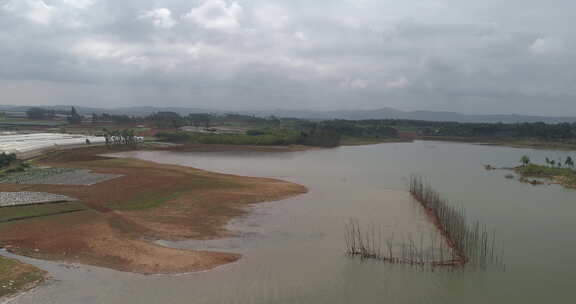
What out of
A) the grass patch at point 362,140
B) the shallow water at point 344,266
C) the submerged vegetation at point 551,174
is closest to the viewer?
the shallow water at point 344,266

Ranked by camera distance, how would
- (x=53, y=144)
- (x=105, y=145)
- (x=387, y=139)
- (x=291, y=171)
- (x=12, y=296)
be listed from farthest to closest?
(x=387, y=139) < (x=105, y=145) < (x=53, y=144) < (x=291, y=171) < (x=12, y=296)

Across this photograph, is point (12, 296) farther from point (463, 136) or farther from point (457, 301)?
Answer: point (463, 136)

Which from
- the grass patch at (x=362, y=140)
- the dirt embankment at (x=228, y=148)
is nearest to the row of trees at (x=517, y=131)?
the grass patch at (x=362, y=140)

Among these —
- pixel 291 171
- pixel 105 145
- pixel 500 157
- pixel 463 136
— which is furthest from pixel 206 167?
pixel 463 136

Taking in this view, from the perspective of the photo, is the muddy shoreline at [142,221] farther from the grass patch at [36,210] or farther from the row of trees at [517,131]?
the row of trees at [517,131]

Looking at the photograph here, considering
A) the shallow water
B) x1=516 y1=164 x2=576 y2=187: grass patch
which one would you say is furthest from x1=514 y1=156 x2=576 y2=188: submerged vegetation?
the shallow water

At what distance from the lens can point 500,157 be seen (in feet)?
187

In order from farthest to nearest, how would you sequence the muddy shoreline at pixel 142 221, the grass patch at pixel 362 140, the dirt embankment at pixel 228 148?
the grass patch at pixel 362 140
the dirt embankment at pixel 228 148
the muddy shoreline at pixel 142 221

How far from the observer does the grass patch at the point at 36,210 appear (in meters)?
18.6

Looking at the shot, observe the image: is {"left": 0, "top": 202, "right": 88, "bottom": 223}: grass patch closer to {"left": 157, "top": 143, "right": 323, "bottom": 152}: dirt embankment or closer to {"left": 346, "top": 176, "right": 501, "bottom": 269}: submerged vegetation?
{"left": 346, "top": 176, "right": 501, "bottom": 269}: submerged vegetation

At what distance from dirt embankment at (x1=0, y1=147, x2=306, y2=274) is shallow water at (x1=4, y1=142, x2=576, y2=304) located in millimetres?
940

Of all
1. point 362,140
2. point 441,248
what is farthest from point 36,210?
point 362,140

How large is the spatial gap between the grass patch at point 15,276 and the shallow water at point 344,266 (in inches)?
20.5

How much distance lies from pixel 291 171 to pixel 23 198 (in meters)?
22.7
